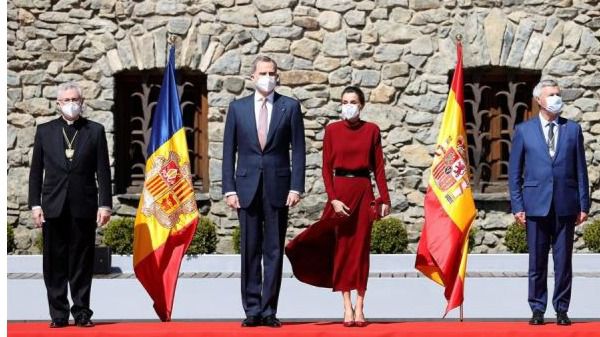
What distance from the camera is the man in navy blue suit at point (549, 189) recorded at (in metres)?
8.16

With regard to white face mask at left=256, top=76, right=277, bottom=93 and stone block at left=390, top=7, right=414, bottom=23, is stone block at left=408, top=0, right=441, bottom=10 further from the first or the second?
white face mask at left=256, top=76, right=277, bottom=93

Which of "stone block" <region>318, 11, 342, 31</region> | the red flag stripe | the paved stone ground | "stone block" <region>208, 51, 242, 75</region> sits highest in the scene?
"stone block" <region>318, 11, 342, 31</region>

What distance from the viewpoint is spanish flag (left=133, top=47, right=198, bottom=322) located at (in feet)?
28.6

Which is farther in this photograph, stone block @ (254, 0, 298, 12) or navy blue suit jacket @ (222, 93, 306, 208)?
stone block @ (254, 0, 298, 12)

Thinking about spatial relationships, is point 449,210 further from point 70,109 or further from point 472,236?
point 472,236

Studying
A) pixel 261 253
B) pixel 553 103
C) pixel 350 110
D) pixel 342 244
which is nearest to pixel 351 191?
pixel 342 244

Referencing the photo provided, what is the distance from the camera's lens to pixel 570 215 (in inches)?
324

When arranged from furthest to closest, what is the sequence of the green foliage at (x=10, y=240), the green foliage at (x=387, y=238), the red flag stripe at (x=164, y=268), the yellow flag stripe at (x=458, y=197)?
the green foliage at (x=10, y=240), the green foliage at (x=387, y=238), the yellow flag stripe at (x=458, y=197), the red flag stripe at (x=164, y=268)

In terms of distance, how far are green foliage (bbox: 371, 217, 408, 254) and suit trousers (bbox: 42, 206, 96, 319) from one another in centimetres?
579

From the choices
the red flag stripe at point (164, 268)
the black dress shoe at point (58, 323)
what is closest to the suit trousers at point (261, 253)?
the red flag stripe at point (164, 268)

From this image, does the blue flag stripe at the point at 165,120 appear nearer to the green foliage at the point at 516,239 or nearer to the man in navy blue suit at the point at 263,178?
the man in navy blue suit at the point at 263,178

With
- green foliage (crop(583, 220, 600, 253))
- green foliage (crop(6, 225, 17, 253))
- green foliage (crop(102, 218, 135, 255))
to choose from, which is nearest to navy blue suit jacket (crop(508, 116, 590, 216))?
green foliage (crop(583, 220, 600, 253))

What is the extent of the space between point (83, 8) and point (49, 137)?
241 inches

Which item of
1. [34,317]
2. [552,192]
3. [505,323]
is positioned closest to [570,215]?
[552,192]
